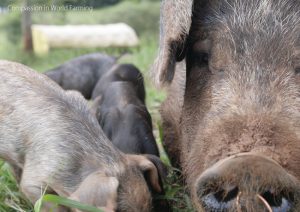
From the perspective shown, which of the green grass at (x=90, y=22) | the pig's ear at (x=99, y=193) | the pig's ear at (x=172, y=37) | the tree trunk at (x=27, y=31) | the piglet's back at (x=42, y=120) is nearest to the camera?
the pig's ear at (x=99, y=193)

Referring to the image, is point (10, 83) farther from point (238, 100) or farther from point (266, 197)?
point (266, 197)

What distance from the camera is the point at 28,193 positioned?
3.03 metres

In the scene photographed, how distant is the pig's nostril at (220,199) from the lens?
2217 mm

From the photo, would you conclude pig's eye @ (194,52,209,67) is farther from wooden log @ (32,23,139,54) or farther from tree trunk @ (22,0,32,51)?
tree trunk @ (22,0,32,51)

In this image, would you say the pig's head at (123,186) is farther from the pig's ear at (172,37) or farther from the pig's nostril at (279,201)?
the pig's nostril at (279,201)

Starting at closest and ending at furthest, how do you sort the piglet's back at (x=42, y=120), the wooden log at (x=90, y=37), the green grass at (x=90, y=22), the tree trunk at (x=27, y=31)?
the piglet's back at (x=42, y=120) < the green grass at (x=90, y=22) < the wooden log at (x=90, y=37) < the tree trunk at (x=27, y=31)

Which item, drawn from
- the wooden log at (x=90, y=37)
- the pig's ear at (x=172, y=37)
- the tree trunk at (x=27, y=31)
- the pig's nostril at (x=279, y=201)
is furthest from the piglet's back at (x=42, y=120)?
the tree trunk at (x=27, y=31)

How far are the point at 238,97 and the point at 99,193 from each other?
0.75 metres

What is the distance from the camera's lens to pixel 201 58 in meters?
3.03

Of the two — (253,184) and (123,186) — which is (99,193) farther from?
(253,184)

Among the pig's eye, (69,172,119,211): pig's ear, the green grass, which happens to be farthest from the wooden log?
(69,172,119,211): pig's ear

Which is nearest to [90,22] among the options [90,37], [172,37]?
[90,37]

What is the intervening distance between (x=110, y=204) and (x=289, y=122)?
2.90ft

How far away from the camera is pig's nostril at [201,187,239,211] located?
2.22 meters
